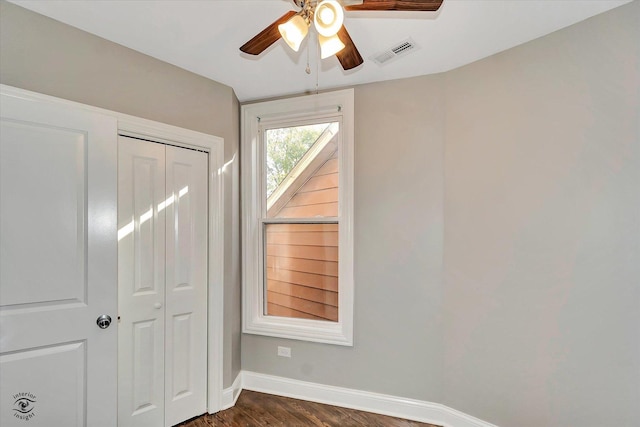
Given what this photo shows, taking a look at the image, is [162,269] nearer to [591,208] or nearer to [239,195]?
[239,195]

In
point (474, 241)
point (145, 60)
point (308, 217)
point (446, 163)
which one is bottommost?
point (474, 241)

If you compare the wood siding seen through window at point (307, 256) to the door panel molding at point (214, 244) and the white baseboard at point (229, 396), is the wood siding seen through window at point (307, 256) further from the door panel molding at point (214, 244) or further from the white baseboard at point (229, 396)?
the white baseboard at point (229, 396)

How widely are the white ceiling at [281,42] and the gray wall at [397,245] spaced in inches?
11.2

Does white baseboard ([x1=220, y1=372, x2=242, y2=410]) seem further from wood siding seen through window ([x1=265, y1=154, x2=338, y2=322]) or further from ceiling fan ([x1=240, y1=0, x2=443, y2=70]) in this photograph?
ceiling fan ([x1=240, y1=0, x2=443, y2=70])

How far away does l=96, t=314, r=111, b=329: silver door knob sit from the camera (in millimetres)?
1718

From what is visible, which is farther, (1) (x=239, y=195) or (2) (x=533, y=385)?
(1) (x=239, y=195)

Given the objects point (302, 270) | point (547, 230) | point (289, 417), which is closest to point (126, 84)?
point (302, 270)

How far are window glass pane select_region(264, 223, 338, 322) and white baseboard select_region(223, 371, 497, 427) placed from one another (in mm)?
550

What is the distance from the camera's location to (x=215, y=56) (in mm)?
2152

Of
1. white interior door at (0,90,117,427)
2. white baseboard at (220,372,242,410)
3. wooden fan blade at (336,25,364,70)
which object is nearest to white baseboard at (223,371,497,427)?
white baseboard at (220,372,242,410)

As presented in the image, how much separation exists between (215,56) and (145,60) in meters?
0.46

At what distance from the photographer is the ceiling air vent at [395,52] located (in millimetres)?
1994

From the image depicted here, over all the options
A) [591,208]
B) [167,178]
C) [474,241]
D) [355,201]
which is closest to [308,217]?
[355,201]

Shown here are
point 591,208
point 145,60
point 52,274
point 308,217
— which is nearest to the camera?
point 52,274
